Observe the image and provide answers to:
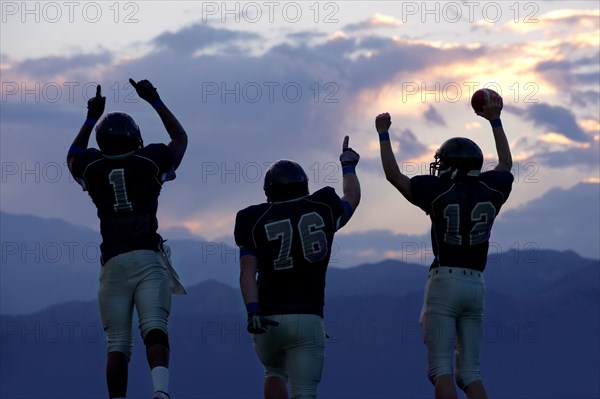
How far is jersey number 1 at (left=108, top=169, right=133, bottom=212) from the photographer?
11.3 metres

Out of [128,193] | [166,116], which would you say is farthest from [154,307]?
[166,116]

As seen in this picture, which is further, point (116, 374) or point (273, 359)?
point (116, 374)

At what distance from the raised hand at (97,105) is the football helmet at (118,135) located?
546 mm

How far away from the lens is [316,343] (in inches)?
414

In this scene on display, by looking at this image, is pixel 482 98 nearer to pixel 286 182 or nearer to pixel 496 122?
pixel 496 122

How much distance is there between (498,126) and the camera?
42.7 feet

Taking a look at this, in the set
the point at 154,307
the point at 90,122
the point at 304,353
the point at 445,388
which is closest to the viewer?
the point at 304,353

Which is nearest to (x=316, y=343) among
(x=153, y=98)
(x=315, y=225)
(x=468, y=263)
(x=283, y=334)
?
(x=283, y=334)

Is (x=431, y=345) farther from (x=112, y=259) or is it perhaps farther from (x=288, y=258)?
(x=112, y=259)

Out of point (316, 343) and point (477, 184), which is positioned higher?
point (477, 184)

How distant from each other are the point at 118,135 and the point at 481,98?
4243 millimetres

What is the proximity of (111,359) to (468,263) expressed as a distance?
367cm

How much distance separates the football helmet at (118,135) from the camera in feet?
37.4

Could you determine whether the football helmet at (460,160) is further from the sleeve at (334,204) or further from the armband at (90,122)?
the armband at (90,122)
